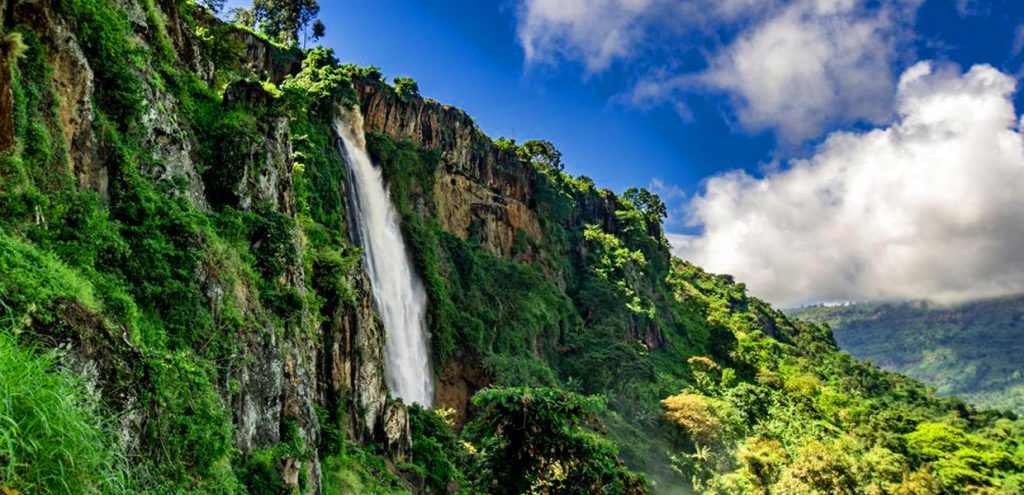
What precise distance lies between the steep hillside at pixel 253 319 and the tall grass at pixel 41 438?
2 cm

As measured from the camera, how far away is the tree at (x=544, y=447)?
24.7 feet

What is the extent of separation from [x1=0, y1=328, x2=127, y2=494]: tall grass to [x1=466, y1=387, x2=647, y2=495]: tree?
441 centimetres

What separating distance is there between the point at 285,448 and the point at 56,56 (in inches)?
325

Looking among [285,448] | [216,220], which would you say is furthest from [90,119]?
[285,448]

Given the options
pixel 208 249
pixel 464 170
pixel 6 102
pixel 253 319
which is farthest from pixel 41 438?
pixel 464 170

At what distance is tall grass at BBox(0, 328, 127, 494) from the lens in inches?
131

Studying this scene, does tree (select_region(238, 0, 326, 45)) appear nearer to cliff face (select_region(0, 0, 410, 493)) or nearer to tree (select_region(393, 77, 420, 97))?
tree (select_region(393, 77, 420, 97))

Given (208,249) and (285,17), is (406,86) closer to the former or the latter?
(285,17)

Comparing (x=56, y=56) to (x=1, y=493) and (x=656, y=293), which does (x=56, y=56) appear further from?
(x=656, y=293)

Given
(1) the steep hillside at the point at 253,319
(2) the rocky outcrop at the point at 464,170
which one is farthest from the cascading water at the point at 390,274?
(2) the rocky outcrop at the point at 464,170

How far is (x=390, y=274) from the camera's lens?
32.5 metres

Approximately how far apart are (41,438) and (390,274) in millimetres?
29250

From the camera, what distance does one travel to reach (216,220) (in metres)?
13.6

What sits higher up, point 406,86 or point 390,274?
point 406,86
